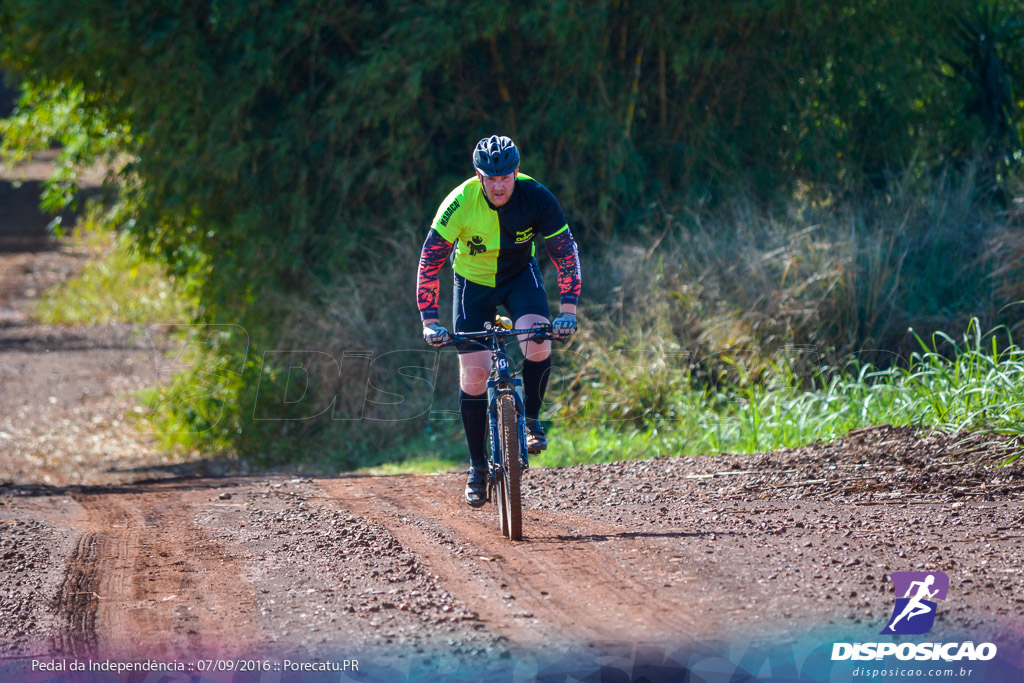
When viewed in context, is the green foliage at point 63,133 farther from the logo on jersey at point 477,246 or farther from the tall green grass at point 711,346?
the logo on jersey at point 477,246

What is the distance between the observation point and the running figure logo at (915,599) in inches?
155

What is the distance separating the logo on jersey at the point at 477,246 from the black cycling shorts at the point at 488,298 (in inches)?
8.8

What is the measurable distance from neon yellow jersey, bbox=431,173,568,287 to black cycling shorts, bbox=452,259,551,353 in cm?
13

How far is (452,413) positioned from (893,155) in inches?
243

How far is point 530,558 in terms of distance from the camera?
5121 mm

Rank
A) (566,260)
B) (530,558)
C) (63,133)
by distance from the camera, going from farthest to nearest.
A: (63,133) → (566,260) → (530,558)

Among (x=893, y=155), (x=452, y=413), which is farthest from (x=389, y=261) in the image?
(x=893, y=155)

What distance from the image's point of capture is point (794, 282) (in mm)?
9500

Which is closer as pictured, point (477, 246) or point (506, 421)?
point (506, 421)

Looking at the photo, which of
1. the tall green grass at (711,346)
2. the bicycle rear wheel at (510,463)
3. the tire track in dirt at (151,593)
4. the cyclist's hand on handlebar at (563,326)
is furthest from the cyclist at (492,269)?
the tall green grass at (711,346)

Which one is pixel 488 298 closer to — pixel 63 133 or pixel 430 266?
pixel 430 266

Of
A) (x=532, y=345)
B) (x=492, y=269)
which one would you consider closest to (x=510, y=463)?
(x=532, y=345)

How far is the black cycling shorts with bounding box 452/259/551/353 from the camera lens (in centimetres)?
590

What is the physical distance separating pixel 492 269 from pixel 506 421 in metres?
0.99
